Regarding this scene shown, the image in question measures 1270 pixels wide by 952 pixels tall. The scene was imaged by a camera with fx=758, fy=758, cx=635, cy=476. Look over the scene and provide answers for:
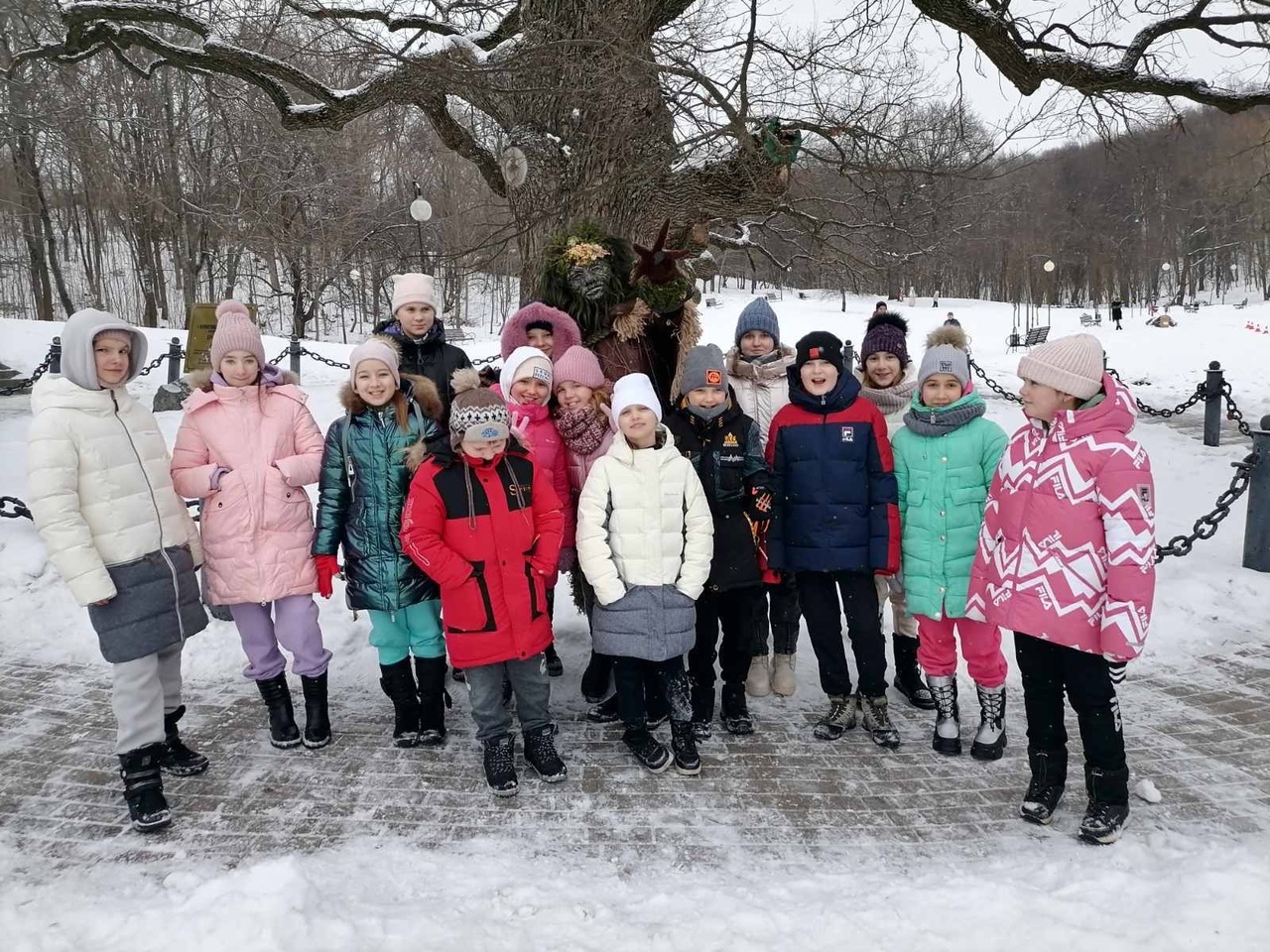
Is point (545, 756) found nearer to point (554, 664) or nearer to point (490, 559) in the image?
point (490, 559)

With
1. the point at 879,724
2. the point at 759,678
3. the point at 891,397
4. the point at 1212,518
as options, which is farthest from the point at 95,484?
the point at 1212,518

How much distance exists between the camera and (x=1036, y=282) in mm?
48000

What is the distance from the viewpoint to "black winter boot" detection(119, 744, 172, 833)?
2.86m

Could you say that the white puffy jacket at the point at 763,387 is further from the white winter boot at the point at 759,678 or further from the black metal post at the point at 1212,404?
the black metal post at the point at 1212,404

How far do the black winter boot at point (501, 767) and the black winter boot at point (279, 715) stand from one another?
97cm

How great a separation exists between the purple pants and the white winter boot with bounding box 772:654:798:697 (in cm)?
232

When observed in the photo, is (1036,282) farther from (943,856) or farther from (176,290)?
(943,856)

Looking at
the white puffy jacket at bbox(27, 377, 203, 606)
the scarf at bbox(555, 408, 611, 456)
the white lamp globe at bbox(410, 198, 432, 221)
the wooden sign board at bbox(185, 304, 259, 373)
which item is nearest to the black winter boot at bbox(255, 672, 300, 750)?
the white puffy jacket at bbox(27, 377, 203, 606)

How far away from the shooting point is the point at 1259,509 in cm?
518

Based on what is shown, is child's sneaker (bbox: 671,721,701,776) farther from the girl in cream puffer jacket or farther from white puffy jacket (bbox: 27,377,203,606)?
white puffy jacket (bbox: 27,377,203,606)

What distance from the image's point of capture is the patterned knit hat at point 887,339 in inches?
157

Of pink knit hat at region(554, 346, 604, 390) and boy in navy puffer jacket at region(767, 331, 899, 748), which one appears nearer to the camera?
boy in navy puffer jacket at region(767, 331, 899, 748)

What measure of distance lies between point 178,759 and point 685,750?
2.21 m

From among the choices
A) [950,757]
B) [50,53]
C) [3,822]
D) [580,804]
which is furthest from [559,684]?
[50,53]
